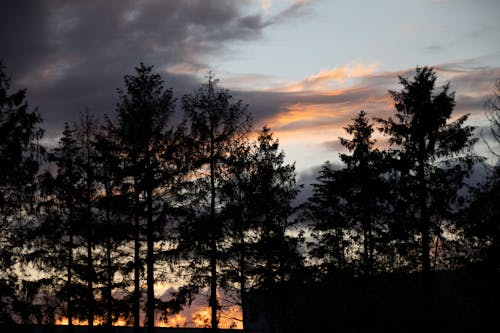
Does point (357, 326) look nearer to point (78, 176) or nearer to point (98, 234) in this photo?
point (98, 234)

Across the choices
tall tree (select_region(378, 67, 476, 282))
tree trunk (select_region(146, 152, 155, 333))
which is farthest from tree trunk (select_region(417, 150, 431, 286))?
tree trunk (select_region(146, 152, 155, 333))

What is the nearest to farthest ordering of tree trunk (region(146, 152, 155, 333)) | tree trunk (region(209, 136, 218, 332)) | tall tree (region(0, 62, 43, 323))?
1. tall tree (region(0, 62, 43, 323))
2. tree trunk (region(146, 152, 155, 333))
3. tree trunk (region(209, 136, 218, 332))

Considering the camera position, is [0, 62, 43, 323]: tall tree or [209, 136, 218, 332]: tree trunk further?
[209, 136, 218, 332]: tree trunk

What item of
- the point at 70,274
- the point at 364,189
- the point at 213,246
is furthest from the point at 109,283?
the point at 364,189

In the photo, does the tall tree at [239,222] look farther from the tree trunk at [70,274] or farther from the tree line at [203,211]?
the tree trunk at [70,274]

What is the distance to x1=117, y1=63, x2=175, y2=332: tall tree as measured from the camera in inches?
925

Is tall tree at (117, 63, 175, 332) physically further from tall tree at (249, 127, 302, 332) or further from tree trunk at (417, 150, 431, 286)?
tree trunk at (417, 150, 431, 286)

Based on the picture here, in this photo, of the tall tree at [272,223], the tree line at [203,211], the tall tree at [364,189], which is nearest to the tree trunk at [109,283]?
the tree line at [203,211]

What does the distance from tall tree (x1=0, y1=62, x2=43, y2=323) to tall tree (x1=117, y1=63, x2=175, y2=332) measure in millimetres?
6269

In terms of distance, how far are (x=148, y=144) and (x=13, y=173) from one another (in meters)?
7.78

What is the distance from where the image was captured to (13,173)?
17141mm

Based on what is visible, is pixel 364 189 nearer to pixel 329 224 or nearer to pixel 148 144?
pixel 329 224

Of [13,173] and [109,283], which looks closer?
[13,173]

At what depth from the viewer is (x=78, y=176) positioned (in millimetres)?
27297
